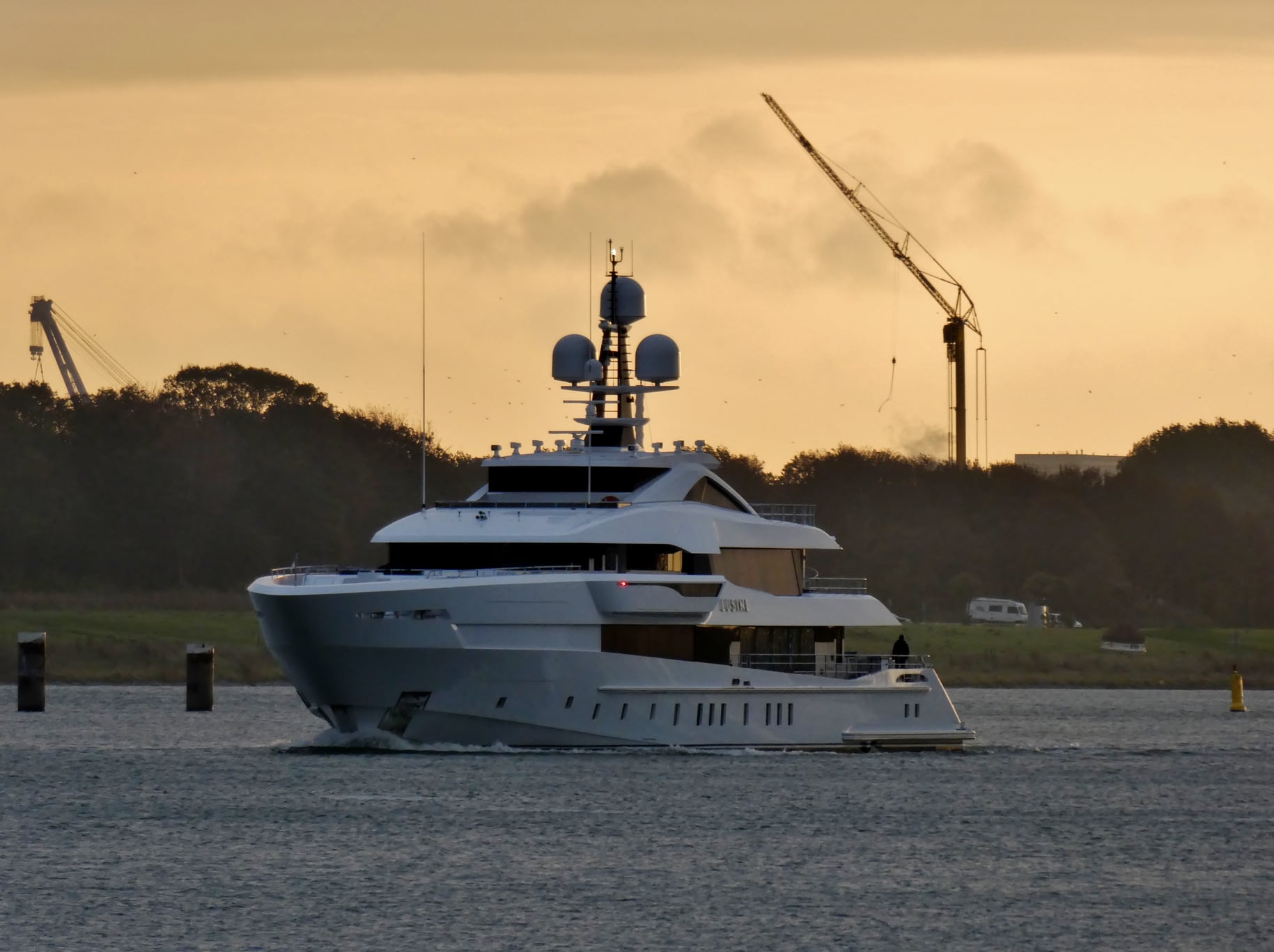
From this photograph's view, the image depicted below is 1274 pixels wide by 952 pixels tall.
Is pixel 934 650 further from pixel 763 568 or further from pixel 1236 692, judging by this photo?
pixel 763 568

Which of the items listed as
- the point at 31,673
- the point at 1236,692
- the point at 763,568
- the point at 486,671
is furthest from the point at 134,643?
the point at 486,671

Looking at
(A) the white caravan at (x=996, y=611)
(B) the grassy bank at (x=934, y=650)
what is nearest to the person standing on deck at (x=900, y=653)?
(B) the grassy bank at (x=934, y=650)

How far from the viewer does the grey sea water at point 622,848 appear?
1634 inches

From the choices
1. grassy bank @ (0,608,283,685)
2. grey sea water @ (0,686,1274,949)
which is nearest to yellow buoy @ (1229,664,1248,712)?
grey sea water @ (0,686,1274,949)

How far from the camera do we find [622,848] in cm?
5044

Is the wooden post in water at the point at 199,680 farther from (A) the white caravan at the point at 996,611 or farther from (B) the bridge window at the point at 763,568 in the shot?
(A) the white caravan at the point at 996,611

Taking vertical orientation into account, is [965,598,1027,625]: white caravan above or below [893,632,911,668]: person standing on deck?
above

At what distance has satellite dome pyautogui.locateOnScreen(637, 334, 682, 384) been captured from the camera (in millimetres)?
71688

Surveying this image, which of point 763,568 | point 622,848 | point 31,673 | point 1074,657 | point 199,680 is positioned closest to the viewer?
point 622,848

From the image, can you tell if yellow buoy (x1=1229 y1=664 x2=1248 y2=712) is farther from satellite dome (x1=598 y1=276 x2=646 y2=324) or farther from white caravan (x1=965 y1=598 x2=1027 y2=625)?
white caravan (x1=965 y1=598 x2=1027 y2=625)

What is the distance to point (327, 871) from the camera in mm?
47031

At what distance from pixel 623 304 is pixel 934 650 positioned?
61.7 metres

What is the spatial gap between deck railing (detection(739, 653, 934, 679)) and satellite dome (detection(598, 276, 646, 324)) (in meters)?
11.3

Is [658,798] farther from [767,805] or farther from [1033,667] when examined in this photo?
[1033,667]
